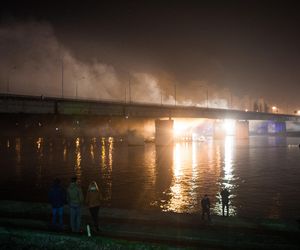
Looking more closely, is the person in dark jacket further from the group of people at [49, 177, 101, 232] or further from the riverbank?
the riverbank

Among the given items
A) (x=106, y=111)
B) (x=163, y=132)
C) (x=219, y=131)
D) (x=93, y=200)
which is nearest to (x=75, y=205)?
(x=93, y=200)

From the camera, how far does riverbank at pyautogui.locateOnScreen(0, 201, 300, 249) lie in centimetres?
1229

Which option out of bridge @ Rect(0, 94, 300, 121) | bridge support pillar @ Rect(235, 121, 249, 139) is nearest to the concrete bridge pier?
bridge support pillar @ Rect(235, 121, 249, 139)

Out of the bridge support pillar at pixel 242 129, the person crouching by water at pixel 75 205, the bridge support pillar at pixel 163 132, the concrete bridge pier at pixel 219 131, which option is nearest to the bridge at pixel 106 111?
the bridge support pillar at pixel 163 132

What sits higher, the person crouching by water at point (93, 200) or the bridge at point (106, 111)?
the bridge at point (106, 111)

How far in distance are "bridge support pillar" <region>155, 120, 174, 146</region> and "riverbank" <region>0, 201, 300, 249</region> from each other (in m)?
94.8

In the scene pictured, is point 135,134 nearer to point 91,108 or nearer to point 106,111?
point 106,111

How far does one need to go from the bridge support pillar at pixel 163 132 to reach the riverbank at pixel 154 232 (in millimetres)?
94787

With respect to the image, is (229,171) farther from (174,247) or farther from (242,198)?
(174,247)

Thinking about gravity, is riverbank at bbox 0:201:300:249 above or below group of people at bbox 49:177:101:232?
below

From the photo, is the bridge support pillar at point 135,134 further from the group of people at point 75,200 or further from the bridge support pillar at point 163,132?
the group of people at point 75,200

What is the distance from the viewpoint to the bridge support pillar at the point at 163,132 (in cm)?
11250

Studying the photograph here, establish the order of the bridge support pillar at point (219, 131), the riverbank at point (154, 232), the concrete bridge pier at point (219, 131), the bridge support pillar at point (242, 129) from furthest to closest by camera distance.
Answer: the bridge support pillar at point (219, 131) < the concrete bridge pier at point (219, 131) < the bridge support pillar at point (242, 129) < the riverbank at point (154, 232)

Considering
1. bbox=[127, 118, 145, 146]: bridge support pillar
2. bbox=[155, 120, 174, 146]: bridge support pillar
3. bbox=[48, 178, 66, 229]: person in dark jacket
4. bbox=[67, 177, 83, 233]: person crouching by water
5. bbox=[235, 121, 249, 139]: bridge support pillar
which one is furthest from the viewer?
bbox=[235, 121, 249, 139]: bridge support pillar
